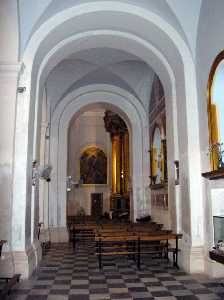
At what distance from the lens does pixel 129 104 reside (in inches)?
502

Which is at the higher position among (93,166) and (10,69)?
(10,69)

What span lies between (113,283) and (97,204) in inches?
559

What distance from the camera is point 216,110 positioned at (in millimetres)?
6305

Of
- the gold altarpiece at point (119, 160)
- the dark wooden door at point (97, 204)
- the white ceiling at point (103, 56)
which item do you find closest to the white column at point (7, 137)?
the white ceiling at point (103, 56)

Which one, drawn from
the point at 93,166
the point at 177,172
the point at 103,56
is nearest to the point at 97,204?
the point at 93,166

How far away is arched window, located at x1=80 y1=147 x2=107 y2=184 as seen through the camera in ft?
65.9

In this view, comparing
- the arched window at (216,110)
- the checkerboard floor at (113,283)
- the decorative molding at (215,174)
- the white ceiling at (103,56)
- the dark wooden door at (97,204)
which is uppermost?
the white ceiling at (103,56)

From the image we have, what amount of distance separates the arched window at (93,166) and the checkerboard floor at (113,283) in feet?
39.9

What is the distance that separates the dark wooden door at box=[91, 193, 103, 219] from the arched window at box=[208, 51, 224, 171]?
14.2 meters

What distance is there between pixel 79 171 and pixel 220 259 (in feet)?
51.2

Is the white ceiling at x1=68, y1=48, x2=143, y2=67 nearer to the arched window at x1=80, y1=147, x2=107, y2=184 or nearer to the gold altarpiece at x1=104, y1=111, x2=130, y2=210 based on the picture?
the gold altarpiece at x1=104, y1=111, x2=130, y2=210

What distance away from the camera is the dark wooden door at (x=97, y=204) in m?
19.7

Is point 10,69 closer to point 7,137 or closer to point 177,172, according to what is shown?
point 7,137

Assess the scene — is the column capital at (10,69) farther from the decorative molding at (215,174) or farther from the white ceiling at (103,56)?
the white ceiling at (103,56)
